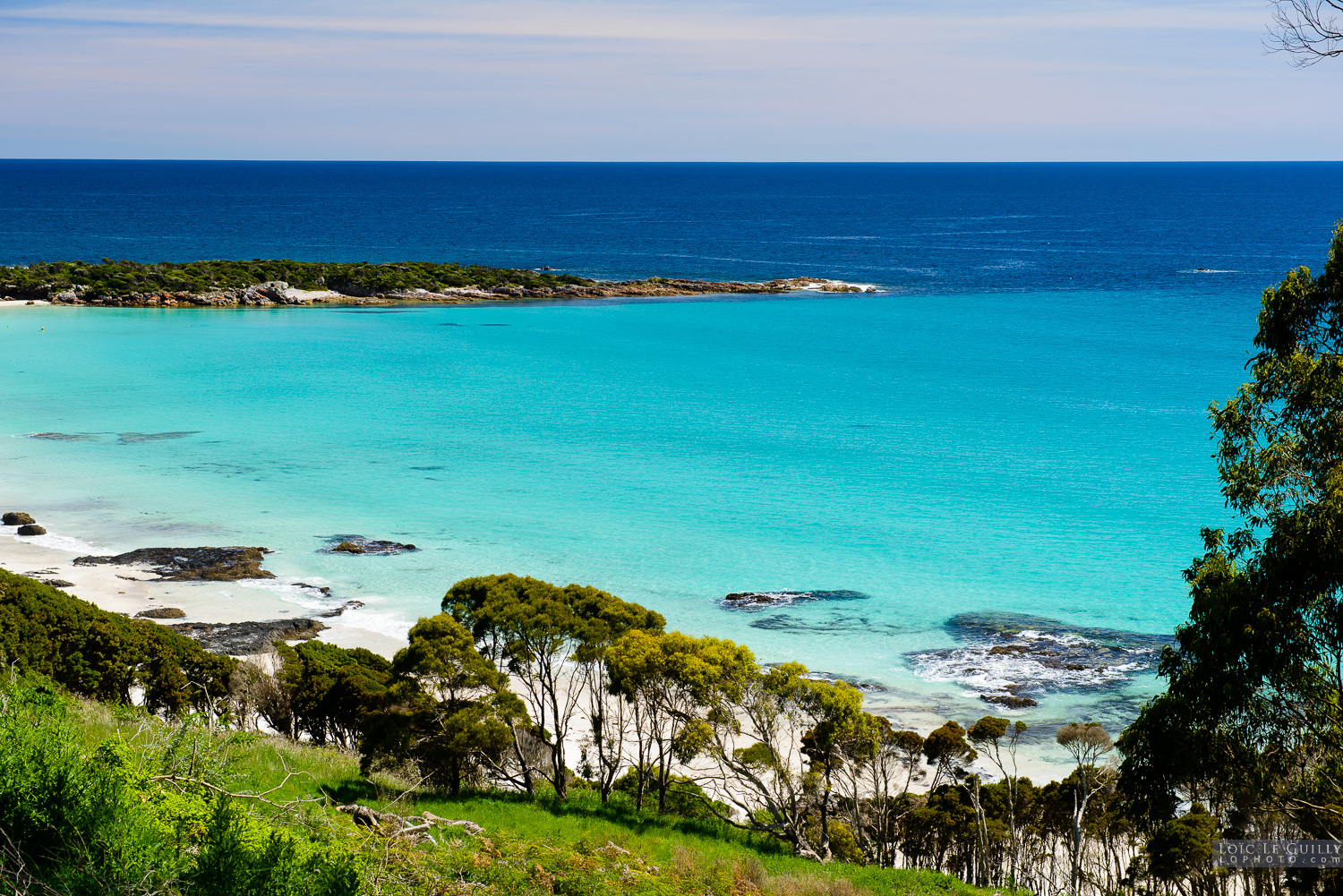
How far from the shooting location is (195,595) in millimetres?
26297

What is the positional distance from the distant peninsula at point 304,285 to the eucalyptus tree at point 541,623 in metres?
67.8

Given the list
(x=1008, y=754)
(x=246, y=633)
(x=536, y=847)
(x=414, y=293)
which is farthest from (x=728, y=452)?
(x=414, y=293)

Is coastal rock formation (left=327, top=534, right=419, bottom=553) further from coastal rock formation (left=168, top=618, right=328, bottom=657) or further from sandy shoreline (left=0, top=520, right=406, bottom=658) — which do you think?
coastal rock formation (left=168, top=618, right=328, bottom=657)

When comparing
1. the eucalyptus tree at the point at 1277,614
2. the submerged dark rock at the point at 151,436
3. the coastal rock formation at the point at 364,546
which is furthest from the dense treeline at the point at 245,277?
the eucalyptus tree at the point at 1277,614

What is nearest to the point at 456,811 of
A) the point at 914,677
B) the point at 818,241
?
the point at 914,677

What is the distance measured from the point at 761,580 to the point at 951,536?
710 cm

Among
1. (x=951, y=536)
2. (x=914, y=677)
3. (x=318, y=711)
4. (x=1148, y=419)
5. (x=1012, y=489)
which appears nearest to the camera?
(x=318, y=711)

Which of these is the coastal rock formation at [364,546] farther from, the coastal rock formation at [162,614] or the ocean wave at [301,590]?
the coastal rock formation at [162,614]

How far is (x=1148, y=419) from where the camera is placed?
1882 inches

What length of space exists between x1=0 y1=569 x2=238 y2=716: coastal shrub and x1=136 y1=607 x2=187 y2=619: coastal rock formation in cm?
551

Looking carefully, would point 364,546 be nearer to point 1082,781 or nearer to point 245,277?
point 1082,781

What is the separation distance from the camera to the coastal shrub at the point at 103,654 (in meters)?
17.7

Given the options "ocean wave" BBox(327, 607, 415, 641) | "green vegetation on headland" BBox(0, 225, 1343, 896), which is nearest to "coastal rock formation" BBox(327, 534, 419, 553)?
"ocean wave" BBox(327, 607, 415, 641)

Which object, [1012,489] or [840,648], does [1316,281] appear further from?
[1012,489]
